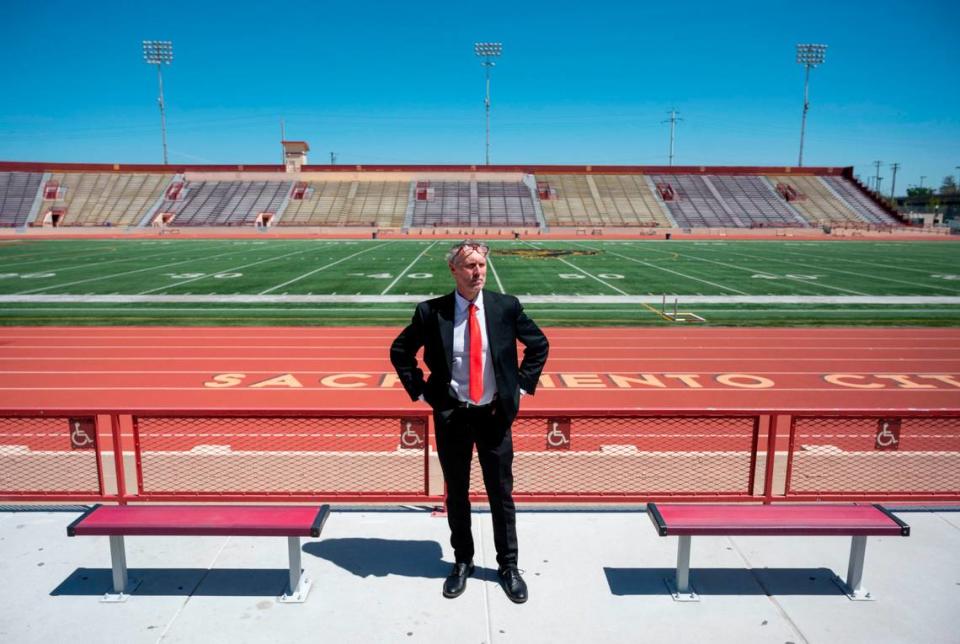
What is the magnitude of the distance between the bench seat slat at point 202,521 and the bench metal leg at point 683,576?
2252mm

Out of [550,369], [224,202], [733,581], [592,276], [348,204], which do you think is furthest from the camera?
[348,204]

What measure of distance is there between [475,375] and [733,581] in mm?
2224

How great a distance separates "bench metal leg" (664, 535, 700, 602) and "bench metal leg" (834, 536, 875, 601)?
98 cm

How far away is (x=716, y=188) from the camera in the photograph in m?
71.2

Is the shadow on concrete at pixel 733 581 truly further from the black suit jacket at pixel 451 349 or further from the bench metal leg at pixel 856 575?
the black suit jacket at pixel 451 349

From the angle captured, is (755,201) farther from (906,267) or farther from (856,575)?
(856,575)

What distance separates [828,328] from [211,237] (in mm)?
48792

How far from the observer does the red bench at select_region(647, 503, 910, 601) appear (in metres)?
3.77

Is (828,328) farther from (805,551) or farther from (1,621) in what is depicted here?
(1,621)

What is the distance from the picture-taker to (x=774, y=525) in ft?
12.6

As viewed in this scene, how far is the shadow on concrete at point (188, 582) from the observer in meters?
3.89

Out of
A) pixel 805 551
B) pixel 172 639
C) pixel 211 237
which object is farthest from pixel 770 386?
pixel 211 237

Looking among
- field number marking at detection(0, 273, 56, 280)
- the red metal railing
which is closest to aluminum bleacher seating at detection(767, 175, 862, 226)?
the red metal railing

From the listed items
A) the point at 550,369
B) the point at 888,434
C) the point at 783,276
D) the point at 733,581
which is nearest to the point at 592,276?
the point at 783,276
